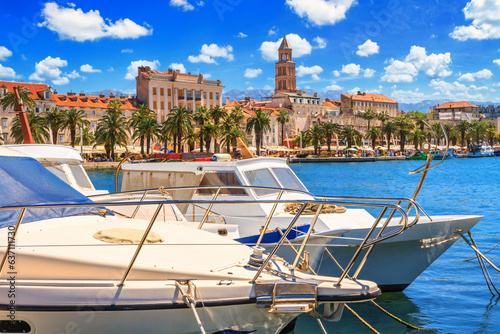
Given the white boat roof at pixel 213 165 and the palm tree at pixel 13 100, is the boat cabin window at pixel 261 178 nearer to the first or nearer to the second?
the white boat roof at pixel 213 165

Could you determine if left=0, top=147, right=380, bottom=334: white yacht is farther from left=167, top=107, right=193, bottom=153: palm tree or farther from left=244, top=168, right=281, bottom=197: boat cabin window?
left=167, top=107, right=193, bottom=153: palm tree

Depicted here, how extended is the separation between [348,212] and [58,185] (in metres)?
7.83

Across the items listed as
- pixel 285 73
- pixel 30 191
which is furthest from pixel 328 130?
pixel 30 191

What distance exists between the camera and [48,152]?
13609mm

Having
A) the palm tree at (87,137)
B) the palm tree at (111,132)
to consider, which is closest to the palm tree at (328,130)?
the palm tree at (111,132)

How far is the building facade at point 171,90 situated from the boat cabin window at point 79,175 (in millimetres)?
90309

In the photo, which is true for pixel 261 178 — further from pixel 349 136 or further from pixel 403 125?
pixel 403 125

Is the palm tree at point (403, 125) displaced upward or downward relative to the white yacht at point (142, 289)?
upward

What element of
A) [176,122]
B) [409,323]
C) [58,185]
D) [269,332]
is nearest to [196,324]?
[269,332]

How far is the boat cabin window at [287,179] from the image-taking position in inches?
563

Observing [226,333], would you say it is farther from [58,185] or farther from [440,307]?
[440,307]

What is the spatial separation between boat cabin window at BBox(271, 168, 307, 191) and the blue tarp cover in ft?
24.2

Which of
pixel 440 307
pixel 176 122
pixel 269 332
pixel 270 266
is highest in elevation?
pixel 176 122

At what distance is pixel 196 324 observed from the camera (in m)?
5.84
